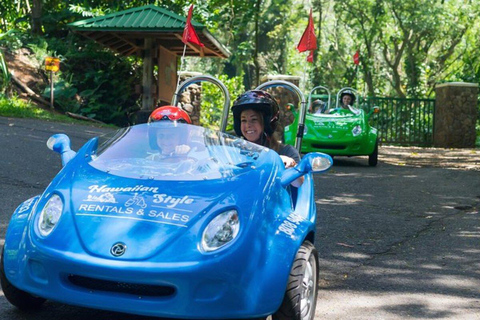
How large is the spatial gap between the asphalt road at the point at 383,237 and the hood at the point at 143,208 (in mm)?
680

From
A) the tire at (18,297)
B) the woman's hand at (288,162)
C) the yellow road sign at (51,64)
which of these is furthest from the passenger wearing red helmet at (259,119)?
the yellow road sign at (51,64)

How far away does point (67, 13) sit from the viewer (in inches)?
845

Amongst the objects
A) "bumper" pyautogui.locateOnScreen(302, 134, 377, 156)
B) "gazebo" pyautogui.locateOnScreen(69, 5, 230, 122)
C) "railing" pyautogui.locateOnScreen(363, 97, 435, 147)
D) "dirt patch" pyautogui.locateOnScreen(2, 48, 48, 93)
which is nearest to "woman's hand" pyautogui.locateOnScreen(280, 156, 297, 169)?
"bumper" pyautogui.locateOnScreen(302, 134, 377, 156)

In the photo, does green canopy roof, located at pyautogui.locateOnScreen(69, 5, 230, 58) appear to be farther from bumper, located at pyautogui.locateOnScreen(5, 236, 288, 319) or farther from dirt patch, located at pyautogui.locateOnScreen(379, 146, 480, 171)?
bumper, located at pyautogui.locateOnScreen(5, 236, 288, 319)

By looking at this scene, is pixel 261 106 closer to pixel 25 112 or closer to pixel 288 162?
pixel 288 162

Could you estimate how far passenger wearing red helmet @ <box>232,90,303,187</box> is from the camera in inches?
209

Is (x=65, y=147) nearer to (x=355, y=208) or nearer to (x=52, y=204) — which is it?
(x=52, y=204)

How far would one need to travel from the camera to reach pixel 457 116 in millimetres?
21609

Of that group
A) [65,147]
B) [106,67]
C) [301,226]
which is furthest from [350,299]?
[106,67]

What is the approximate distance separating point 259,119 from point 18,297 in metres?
2.06

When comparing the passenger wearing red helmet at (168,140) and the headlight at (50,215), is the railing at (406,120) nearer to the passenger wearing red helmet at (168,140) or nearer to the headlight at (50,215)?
the passenger wearing red helmet at (168,140)

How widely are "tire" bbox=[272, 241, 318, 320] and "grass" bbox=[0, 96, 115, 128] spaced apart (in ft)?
44.5

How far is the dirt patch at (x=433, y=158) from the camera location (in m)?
14.7

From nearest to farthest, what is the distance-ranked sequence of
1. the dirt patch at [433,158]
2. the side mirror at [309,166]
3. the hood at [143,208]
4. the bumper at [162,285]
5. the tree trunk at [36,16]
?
the bumper at [162,285] → the hood at [143,208] → the side mirror at [309,166] → the dirt patch at [433,158] → the tree trunk at [36,16]
